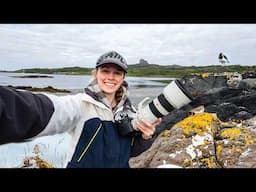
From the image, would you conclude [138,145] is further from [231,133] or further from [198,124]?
[231,133]

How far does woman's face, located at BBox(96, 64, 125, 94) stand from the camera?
4.75ft

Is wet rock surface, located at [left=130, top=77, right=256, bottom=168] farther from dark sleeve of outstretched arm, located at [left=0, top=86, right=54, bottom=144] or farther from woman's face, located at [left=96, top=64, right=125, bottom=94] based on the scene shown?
dark sleeve of outstretched arm, located at [left=0, top=86, right=54, bottom=144]

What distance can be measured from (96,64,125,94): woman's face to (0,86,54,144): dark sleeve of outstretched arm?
0.54 meters

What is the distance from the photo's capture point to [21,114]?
2.73 feet

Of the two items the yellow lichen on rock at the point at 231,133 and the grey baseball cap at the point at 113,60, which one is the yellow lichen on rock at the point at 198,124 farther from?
the grey baseball cap at the point at 113,60

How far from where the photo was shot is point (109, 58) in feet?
4.87

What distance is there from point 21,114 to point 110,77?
0.66 meters

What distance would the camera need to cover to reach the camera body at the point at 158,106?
1.31 meters

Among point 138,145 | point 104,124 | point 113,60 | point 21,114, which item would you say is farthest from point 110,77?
point 21,114

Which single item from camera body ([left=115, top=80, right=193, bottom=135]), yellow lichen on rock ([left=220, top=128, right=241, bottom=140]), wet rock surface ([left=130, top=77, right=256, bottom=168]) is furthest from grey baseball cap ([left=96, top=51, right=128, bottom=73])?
yellow lichen on rock ([left=220, top=128, right=241, bottom=140])

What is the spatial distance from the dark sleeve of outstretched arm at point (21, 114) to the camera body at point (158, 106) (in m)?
0.53
